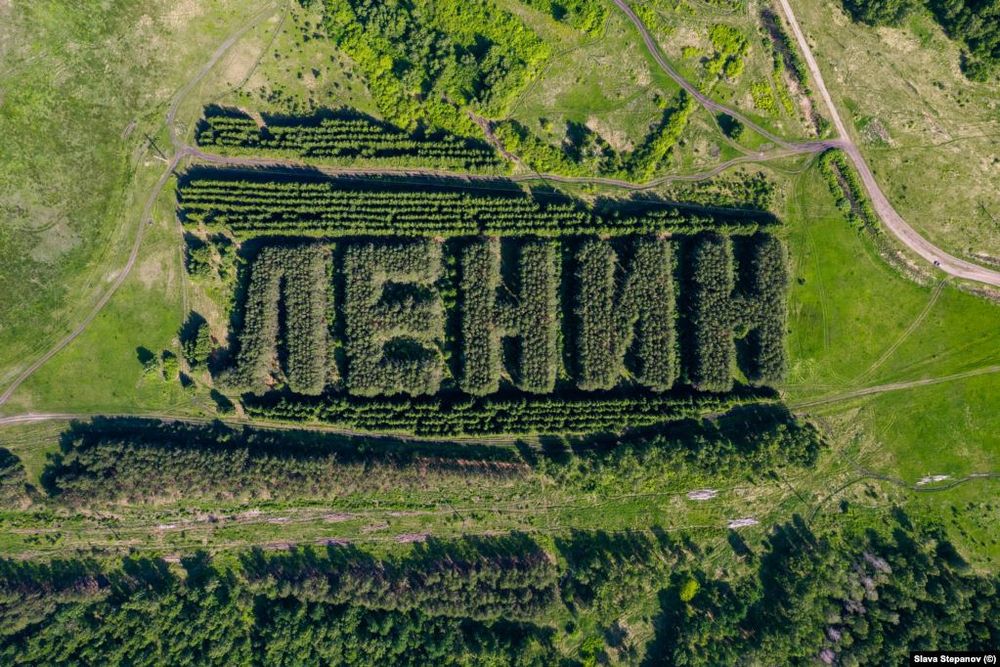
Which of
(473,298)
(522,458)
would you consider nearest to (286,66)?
(473,298)

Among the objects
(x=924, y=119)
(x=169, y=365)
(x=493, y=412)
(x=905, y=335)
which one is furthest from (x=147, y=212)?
(x=924, y=119)

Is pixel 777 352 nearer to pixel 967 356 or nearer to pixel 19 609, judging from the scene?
pixel 967 356

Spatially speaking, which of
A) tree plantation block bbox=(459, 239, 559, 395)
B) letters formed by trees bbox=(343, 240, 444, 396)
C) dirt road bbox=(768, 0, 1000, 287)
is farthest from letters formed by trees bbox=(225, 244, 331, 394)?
dirt road bbox=(768, 0, 1000, 287)

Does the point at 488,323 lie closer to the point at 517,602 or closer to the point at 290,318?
the point at 290,318

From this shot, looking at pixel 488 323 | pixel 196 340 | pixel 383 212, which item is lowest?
pixel 196 340

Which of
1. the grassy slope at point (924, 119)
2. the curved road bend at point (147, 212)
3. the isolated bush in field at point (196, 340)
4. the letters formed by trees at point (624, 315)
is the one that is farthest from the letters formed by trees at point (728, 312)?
the curved road bend at point (147, 212)

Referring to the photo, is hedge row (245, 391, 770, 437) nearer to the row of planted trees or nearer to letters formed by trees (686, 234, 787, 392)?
the row of planted trees
